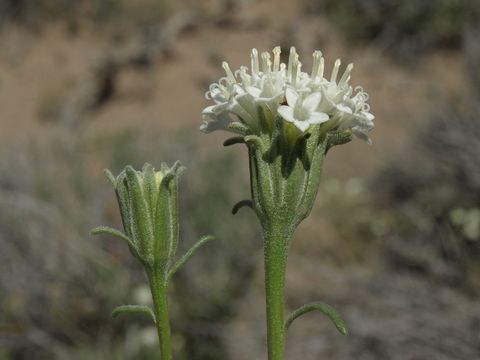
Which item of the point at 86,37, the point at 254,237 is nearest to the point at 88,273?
the point at 254,237

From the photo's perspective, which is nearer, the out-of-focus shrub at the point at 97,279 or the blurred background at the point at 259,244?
the blurred background at the point at 259,244

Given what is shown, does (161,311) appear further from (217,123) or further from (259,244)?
(259,244)

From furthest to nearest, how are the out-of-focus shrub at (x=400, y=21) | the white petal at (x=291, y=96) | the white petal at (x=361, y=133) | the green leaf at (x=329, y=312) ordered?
the out-of-focus shrub at (x=400, y=21) < the white petal at (x=361, y=133) < the white petal at (x=291, y=96) < the green leaf at (x=329, y=312)

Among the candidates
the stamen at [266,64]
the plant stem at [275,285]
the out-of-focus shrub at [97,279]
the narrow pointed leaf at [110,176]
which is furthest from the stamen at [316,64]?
the out-of-focus shrub at [97,279]

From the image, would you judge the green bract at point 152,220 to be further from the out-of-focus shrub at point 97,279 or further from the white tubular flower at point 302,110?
the out-of-focus shrub at point 97,279

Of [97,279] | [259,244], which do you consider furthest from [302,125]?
[259,244]

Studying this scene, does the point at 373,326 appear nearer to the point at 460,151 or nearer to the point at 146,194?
the point at 460,151
